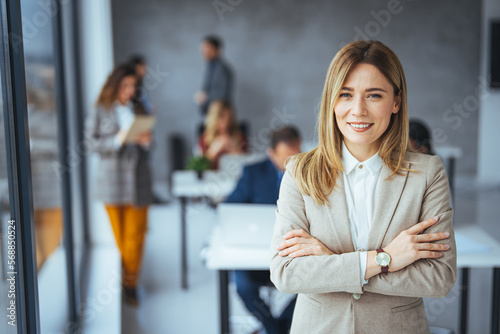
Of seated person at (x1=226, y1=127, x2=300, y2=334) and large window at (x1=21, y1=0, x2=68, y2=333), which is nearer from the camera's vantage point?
large window at (x1=21, y1=0, x2=68, y2=333)

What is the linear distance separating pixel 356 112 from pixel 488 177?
757 cm

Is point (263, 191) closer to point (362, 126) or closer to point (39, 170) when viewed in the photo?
point (39, 170)

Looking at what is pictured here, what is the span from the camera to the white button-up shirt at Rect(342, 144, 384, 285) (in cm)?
158

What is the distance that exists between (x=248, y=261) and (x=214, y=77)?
5.38 meters

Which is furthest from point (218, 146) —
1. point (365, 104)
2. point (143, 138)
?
point (365, 104)

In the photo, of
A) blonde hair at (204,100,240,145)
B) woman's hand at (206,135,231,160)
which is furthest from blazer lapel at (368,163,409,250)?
blonde hair at (204,100,240,145)

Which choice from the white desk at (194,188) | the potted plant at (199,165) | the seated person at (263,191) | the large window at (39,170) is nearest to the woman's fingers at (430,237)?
the large window at (39,170)

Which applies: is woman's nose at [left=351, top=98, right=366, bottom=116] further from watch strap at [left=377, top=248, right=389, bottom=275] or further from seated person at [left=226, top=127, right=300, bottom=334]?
seated person at [left=226, top=127, right=300, bottom=334]

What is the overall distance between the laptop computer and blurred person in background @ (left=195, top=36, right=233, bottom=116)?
4.87 metres

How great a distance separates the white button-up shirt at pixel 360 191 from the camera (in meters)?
1.58

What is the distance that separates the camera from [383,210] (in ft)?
5.07

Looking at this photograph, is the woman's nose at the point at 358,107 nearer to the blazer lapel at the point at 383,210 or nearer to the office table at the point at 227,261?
the blazer lapel at the point at 383,210

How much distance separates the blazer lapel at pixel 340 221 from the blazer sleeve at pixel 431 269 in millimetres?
119

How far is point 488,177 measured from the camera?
8297 mm
